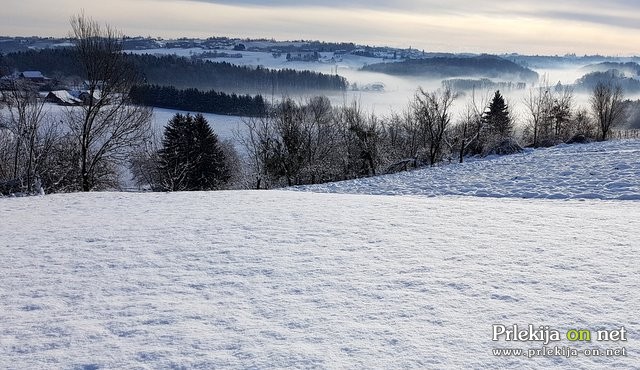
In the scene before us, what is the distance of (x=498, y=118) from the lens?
54.5 meters

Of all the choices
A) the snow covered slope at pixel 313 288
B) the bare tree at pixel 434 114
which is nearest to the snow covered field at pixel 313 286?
the snow covered slope at pixel 313 288

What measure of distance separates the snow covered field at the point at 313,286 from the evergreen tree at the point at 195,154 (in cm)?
3071

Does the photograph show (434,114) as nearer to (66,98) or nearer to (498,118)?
(498,118)

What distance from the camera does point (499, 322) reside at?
4109mm

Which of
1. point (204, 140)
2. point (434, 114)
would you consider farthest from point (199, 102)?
point (434, 114)

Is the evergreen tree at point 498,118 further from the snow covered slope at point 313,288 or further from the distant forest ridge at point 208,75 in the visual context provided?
the distant forest ridge at point 208,75

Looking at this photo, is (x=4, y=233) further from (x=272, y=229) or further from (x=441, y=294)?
(x=441, y=294)

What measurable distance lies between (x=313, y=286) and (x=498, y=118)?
55099 millimetres

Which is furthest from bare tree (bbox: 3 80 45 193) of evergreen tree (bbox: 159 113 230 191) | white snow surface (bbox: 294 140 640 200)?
evergreen tree (bbox: 159 113 230 191)

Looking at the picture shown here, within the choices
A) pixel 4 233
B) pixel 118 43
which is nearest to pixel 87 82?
pixel 118 43

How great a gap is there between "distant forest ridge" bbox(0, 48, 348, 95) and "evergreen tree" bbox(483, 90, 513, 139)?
222 feet

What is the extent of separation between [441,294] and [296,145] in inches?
1364

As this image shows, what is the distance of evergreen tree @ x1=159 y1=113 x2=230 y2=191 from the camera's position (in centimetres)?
3906

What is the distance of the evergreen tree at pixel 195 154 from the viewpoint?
39062mm
